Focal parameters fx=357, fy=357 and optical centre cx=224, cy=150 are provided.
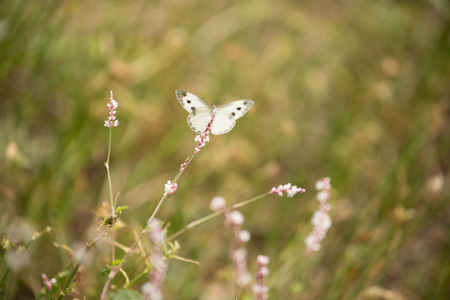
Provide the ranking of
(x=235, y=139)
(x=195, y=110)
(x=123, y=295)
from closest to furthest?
(x=123, y=295), (x=195, y=110), (x=235, y=139)

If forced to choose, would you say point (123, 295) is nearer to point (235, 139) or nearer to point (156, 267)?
point (156, 267)

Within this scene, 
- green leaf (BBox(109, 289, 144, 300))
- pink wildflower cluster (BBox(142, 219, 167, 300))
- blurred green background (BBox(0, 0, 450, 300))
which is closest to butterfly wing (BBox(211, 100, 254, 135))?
pink wildflower cluster (BBox(142, 219, 167, 300))

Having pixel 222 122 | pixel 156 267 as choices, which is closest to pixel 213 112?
pixel 222 122

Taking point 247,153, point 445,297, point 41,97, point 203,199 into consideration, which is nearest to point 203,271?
point 203,199

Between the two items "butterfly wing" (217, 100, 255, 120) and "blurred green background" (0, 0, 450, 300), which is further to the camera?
"blurred green background" (0, 0, 450, 300)

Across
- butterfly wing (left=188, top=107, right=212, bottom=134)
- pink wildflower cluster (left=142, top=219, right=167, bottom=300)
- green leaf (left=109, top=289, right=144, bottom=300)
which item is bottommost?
green leaf (left=109, top=289, right=144, bottom=300)

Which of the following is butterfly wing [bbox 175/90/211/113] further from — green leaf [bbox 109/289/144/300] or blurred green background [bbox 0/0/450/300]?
blurred green background [bbox 0/0/450/300]

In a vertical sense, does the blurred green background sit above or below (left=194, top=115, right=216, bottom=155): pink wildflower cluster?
above
